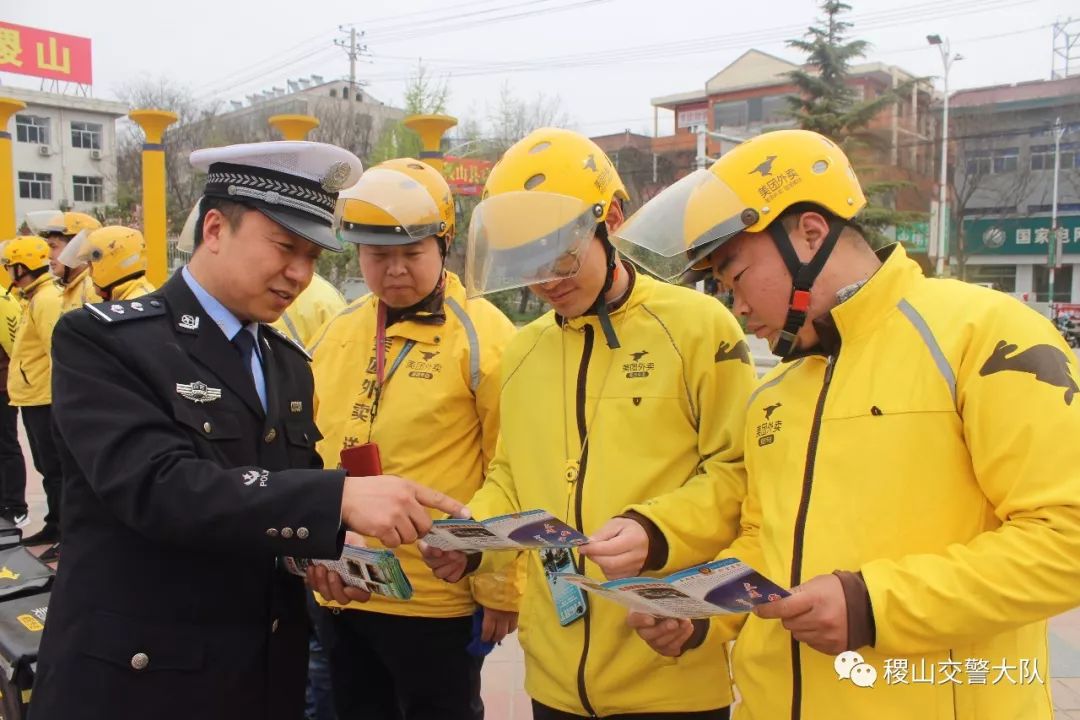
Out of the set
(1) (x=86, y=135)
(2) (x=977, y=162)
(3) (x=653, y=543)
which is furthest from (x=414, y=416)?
(1) (x=86, y=135)

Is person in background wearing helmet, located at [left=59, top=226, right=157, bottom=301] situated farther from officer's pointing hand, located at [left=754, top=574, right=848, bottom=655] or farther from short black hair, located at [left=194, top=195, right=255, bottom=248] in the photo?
officer's pointing hand, located at [left=754, top=574, right=848, bottom=655]

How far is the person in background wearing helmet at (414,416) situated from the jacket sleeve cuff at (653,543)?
79 cm

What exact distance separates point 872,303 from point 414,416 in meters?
1.50

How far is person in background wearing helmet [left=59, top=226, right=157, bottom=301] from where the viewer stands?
→ 5.65 metres

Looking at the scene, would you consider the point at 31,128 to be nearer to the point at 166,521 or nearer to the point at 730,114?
the point at 730,114

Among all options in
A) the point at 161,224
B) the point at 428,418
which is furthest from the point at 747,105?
the point at 428,418

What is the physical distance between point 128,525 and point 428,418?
1157 millimetres

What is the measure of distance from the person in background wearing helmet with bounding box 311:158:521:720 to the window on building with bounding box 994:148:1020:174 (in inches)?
1626

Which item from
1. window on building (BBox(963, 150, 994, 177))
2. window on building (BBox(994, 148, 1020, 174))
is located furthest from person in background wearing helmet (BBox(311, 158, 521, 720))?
window on building (BBox(994, 148, 1020, 174))

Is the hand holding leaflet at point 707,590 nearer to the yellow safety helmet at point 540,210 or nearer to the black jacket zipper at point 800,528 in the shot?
the black jacket zipper at point 800,528

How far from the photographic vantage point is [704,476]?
2.10m

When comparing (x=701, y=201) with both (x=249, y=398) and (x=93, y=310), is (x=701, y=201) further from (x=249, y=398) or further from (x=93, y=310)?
(x=93, y=310)

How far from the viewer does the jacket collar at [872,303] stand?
5.66ft


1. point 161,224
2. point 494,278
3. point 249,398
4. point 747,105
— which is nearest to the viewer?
point 249,398
